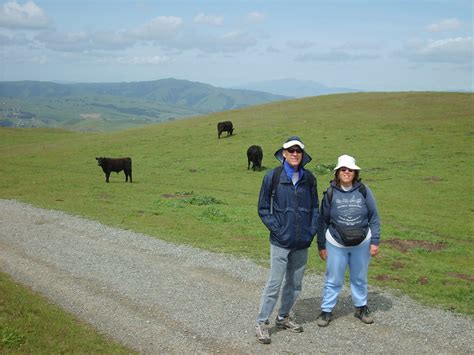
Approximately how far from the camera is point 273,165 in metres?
40.2

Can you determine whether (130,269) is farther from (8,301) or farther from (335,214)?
(335,214)

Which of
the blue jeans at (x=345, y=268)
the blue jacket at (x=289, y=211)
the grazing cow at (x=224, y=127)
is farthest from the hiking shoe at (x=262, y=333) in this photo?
the grazing cow at (x=224, y=127)

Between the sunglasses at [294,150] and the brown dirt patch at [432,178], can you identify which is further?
the brown dirt patch at [432,178]

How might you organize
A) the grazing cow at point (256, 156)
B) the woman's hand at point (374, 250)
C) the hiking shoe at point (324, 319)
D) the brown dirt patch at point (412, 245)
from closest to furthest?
1. the woman's hand at point (374, 250)
2. the hiking shoe at point (324, 319)
3. the brown dirt patch at point (412, 245)
4. the grazing cow at point (256, 156)

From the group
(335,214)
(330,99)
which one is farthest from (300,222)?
(330,99)

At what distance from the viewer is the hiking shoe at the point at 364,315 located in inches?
375

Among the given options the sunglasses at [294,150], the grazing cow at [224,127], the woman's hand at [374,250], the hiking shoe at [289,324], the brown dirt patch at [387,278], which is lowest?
the brown dirt patch at [387,278]

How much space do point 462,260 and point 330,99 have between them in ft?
220

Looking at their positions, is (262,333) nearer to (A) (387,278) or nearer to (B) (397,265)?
(A) (387,278)

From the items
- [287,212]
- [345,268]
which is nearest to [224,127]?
[345,268]

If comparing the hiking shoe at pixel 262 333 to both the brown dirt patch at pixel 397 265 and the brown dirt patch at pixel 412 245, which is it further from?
the brown dirt patch at pixel 412 245

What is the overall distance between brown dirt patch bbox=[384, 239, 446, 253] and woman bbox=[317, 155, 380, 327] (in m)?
8.00

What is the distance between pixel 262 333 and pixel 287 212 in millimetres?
2438

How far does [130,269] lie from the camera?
13.0 metres
